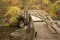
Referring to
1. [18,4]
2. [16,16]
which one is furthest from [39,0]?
[16,16]

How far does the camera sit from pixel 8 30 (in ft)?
62.2

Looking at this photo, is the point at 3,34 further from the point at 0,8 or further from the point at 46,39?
the point at 46,39

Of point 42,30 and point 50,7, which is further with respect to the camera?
point 50,7

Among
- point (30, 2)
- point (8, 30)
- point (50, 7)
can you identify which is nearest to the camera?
point (8, 30)

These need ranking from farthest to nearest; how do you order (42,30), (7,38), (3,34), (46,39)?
(3,34) < (7,38) < (42,30) < (46,39)

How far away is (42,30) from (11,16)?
10.4 m

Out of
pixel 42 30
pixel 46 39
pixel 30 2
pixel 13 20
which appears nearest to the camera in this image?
pixel 46 39

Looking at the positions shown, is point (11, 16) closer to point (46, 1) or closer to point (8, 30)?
point (8, 30)

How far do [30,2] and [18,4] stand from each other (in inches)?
64.2

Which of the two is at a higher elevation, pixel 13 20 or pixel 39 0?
pixel 39 0

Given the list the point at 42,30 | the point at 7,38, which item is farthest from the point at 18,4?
the point at 42,30

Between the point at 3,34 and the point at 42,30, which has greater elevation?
the point at 42,30

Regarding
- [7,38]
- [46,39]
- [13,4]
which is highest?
[13,4]

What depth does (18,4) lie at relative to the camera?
2433 cm
